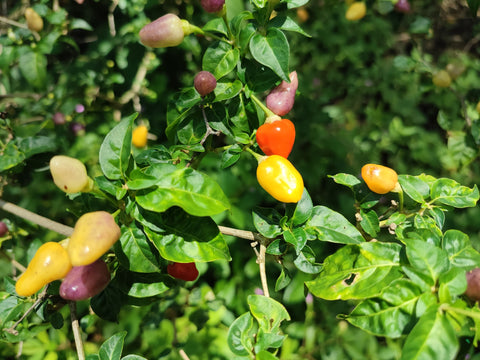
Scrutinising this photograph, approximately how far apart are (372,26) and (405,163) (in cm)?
100

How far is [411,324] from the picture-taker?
803 millimetres

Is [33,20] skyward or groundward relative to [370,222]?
skyward

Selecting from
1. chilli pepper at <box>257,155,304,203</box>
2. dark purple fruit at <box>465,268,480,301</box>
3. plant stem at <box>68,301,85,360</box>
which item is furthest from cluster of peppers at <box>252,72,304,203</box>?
plant stem at <box>68,301,85,360</box>

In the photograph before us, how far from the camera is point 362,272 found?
3.02ft

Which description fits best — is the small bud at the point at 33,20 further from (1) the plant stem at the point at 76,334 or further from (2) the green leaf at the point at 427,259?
(2) the green leaf at the point at 427,259

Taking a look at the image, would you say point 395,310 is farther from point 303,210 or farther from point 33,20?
point 33,20

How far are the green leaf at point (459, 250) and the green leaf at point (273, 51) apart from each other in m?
0.57

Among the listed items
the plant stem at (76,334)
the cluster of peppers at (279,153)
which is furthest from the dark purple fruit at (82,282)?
the cluster of peppers at (279,153)

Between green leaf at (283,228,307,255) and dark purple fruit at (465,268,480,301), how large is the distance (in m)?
0.38

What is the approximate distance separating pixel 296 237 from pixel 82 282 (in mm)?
565

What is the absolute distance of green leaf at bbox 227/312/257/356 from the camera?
2.98ft

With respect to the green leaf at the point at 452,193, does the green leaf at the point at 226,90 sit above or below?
above

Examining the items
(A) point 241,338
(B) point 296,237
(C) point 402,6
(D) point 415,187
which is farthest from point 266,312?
(C) point 402,6

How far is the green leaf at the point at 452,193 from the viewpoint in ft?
3.36
